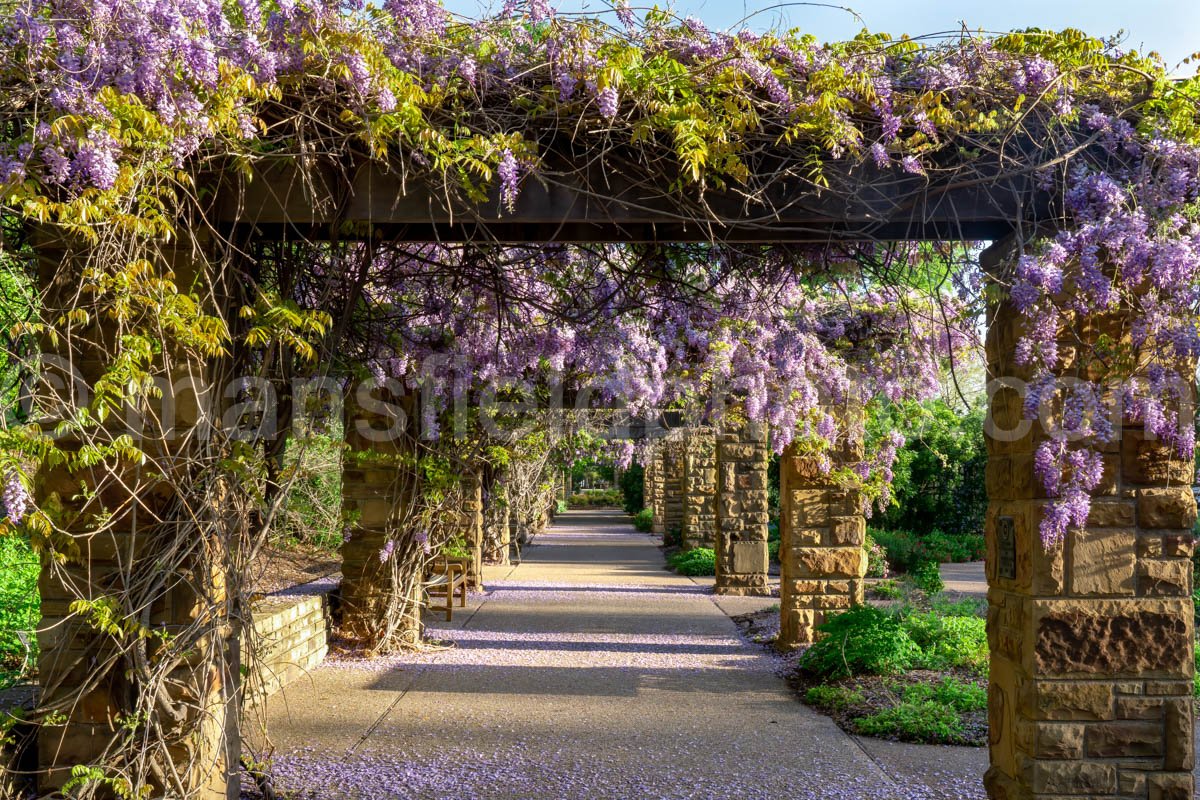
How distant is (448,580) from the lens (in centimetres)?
949

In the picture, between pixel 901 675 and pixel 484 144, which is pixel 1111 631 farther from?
pixel 901 675

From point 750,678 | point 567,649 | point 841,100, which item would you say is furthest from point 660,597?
point 841,100

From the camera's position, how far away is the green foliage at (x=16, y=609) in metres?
Result: 5.01

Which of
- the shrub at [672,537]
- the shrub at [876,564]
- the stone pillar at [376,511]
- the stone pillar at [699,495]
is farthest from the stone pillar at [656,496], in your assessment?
the stone pillar at [376,511]

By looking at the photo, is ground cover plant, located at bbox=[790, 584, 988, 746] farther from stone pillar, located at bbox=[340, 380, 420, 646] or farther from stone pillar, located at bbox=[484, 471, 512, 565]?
stone pillar, located at bbox=[484, 471, 512, 565]

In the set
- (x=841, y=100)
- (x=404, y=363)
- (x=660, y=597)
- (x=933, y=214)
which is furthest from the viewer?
(x=660, y=597)

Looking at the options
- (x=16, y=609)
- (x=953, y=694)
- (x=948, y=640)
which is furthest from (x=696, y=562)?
(x=16, y=609)

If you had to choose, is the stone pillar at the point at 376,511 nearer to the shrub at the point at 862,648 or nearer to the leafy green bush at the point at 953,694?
the shrub at the point at 862,648

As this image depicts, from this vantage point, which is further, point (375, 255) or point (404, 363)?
point (404, 363)

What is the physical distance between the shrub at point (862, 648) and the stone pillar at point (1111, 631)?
3.04 metres

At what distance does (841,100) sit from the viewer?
3.23 m

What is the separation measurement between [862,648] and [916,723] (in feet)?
4.10

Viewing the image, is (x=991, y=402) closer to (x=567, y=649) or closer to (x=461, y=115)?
(x=461, y=115)

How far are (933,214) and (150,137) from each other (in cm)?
252
